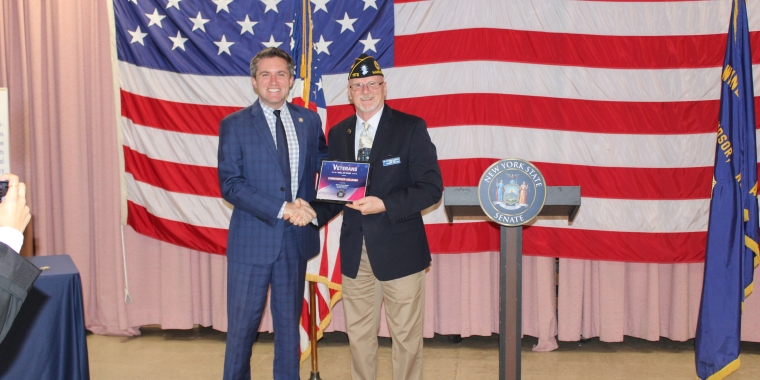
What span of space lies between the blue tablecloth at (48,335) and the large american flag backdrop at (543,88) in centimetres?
136

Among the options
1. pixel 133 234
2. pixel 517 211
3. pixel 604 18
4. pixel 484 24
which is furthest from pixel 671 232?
pixel 133 234

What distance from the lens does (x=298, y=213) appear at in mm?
2779

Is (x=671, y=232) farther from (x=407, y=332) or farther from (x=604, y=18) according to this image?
(x=407, y=332)

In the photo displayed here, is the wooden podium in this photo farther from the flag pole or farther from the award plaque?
the flag pole

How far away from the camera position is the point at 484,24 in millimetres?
3928

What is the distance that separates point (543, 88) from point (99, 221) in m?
3.17

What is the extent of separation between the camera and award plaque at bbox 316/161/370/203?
2.62 meters

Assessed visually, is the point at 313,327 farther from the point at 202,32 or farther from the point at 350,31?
the point at 202,32

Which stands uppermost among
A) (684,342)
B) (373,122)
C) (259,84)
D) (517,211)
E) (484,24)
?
(484,24)

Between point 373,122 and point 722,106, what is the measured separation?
192 centimetres

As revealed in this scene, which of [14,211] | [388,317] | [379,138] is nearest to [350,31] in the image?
[379,138]

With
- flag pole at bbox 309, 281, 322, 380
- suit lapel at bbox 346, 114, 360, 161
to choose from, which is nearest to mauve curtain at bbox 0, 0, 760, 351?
flag pole at bbox 309, 281, 322, 380

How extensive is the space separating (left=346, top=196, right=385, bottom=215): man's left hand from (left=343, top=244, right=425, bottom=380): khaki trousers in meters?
0.26

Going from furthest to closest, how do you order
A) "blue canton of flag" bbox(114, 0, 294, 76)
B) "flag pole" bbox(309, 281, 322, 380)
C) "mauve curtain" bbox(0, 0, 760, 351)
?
"mauve curtain" bbox(0, 0, 760, 351)
"blue canton of flag" bbox(114, 0, 294, 76)
"flag pole" bbox(309, 281, 322, 380)
